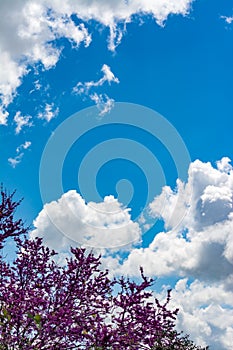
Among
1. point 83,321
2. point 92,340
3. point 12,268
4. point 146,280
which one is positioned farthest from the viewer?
point 12,268

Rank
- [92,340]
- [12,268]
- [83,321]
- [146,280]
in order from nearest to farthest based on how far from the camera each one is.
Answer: [92,340] → [83,321] → [146,280] → [12,268]

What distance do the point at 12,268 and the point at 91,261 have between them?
2.52m

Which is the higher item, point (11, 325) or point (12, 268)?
point (12, 268)

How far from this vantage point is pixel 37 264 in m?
11.6

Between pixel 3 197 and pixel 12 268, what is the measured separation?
2.17m

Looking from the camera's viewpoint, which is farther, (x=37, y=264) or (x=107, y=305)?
(x=37, y=264)

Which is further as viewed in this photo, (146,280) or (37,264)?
(37,264)

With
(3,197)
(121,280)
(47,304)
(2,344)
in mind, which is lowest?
(2,344)

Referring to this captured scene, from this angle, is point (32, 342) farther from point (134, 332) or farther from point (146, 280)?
point (146, 280)

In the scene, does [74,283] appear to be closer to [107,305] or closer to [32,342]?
[107,305]

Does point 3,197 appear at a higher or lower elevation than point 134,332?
higher

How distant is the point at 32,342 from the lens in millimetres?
9391

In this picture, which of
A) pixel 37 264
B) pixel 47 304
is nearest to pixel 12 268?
pixel 37 264

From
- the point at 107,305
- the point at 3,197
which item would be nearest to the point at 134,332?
the point at 107,305
